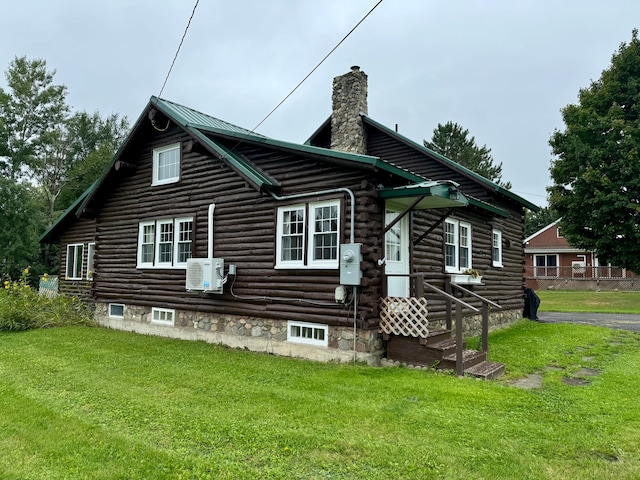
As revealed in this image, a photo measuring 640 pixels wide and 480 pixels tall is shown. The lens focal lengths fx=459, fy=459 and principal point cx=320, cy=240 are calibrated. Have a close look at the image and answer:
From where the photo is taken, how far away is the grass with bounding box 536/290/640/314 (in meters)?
21.7

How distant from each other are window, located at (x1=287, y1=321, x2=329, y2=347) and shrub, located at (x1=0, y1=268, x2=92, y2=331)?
8274 mm

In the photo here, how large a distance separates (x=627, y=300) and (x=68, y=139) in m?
41.1

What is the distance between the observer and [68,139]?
37.5 meters

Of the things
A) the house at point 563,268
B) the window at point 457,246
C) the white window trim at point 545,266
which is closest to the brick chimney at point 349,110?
the window at point 457,246

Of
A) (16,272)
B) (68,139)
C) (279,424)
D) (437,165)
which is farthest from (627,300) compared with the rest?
(68,139)

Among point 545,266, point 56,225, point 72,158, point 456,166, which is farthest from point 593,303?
point 72,158

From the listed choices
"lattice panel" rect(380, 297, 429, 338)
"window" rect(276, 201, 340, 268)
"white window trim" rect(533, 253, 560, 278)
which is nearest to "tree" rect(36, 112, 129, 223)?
"window" rect(276, 201, 340, 268)

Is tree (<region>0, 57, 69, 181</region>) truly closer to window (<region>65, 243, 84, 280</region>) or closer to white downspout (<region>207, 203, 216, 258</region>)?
window (<region>65, 243, 84, 280</region>)

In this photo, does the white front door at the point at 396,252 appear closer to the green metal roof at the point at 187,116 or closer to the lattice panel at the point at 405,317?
the lattice panel at the point at 405,317

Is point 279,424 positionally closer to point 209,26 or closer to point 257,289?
point 257,289

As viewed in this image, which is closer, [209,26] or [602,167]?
[209,26]

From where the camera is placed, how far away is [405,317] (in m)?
8.16

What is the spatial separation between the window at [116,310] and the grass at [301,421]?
5023 millimetres

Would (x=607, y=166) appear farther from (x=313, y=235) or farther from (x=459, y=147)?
(x=313, y=235)
